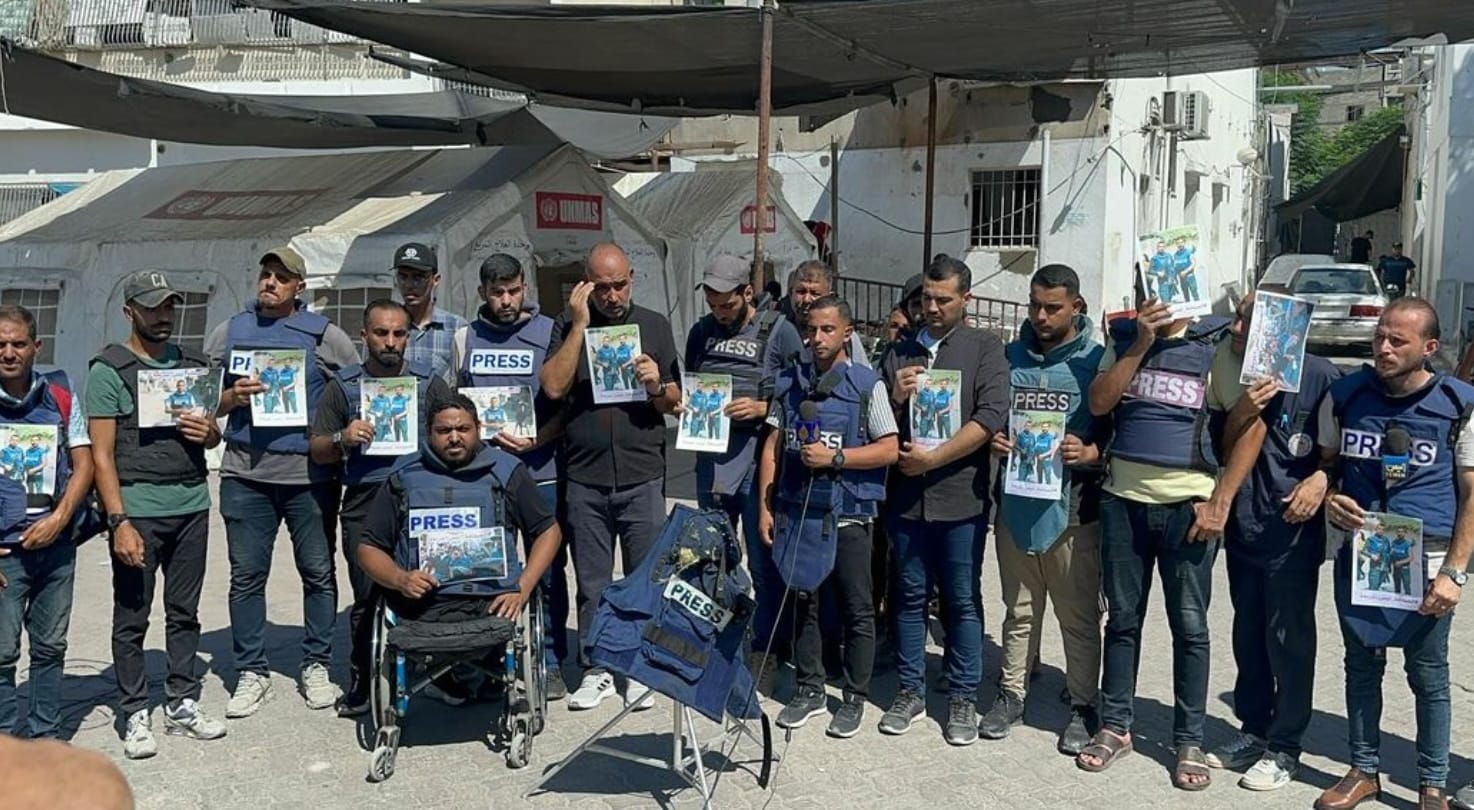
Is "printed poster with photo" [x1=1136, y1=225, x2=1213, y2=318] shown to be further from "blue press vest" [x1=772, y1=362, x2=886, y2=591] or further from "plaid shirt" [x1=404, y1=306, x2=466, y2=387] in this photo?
"plaid shirt" [x1=404, y1=306, x2=466, y2=387]

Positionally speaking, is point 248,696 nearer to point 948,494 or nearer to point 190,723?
point 190,723

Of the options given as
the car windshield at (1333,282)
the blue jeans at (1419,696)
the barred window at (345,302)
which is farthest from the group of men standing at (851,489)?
the car windshield at (1333,282)

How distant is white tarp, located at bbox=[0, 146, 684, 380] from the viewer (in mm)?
11672

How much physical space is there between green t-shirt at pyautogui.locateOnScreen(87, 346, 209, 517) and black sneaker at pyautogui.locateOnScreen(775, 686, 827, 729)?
2.61 metres

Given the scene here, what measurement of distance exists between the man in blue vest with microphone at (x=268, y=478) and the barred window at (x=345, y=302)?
590 cm

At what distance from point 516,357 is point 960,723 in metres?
2.50

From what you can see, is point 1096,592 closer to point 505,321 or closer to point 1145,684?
point 1145,684

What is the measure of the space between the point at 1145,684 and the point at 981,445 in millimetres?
1777

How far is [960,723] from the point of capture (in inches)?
213

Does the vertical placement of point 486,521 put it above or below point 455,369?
below

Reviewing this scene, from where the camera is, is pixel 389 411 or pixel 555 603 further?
pixel 555 603

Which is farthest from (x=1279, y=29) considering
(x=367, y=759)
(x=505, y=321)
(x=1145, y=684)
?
(x=367, y=759)

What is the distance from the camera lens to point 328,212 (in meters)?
12.3

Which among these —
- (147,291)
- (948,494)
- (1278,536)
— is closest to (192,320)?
(147,291)
